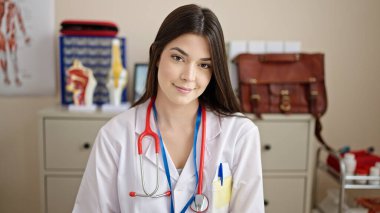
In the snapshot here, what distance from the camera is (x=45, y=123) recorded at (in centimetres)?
157

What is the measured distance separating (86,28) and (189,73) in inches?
39.8

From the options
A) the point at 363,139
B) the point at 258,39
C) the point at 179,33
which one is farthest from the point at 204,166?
the point at 363,139

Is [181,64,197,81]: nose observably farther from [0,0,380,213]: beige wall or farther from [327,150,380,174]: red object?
[327,150,380,174]: red object

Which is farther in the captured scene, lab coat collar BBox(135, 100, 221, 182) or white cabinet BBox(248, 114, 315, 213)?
white cabinet BBox(248, 114, 315, 213)

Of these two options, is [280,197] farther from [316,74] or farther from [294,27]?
[294,27]

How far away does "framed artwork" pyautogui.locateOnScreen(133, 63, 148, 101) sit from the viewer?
189cm

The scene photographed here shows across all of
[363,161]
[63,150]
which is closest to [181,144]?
[63,150]

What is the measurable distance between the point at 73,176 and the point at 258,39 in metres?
1.40

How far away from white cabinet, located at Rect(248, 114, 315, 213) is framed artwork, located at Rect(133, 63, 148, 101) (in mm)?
695

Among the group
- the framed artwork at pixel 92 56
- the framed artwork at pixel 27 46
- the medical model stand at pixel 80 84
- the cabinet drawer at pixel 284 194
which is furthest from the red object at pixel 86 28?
the cabinet drawer at pixel 284 194

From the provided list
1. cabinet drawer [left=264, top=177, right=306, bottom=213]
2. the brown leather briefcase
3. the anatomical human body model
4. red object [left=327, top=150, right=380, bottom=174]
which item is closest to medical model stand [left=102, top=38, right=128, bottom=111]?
the anatomical human body model

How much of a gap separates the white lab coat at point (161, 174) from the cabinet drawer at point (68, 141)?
0.52m

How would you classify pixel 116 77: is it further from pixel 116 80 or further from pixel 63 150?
pixel 63 150

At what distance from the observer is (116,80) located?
1.68 metres
